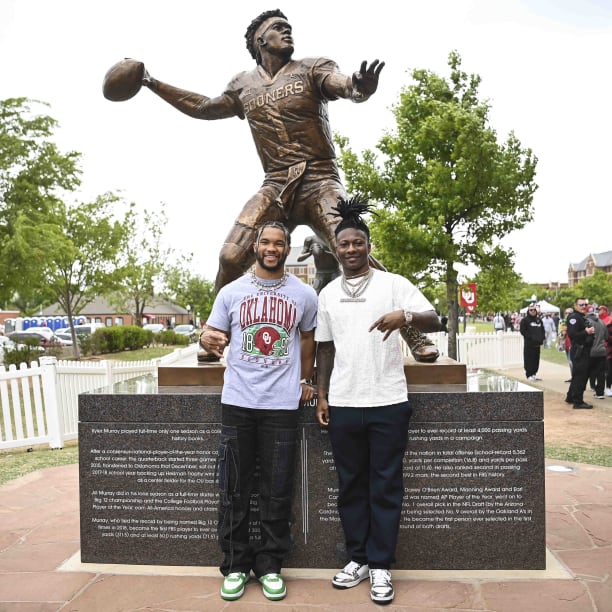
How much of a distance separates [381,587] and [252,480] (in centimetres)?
83

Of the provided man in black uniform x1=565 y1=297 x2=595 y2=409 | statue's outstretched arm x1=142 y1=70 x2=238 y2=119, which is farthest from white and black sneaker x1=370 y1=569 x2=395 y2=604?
man in black uniform x1=565 y1=297 x2=595 y2=409

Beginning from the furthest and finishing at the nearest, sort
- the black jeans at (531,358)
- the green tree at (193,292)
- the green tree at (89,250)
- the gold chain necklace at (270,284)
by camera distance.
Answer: the green tree at (193,292) → the green tree at (89,250) → the black jeans at (531,358) → the gold chain necklace at (270,284)

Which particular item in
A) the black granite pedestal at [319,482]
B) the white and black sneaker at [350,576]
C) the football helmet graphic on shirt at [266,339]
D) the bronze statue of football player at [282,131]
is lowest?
the white and black sneaker at [350,576]

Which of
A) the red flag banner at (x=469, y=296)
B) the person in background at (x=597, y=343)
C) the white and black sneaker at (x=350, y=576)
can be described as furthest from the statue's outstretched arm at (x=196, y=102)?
the red flag banner at (x=469, y=296)

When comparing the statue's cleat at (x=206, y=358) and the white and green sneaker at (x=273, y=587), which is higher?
the statue's cleat at (x=206, y=358)

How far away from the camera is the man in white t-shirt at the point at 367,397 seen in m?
3.04

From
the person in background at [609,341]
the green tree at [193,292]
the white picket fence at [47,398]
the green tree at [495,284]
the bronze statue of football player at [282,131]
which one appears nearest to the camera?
the bronze statue of football player at [282,131]

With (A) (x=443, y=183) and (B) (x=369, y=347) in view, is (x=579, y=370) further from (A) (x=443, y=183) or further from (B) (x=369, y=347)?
(B) (x=369, y=347)

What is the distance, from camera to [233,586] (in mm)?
3139

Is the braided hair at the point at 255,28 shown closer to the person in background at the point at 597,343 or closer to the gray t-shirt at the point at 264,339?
the gray t-shirt at the point at 264,339

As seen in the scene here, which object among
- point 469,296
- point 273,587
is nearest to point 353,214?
point 273,587

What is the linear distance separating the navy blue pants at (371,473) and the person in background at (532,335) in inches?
419

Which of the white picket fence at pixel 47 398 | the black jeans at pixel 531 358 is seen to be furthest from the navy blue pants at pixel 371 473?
the black jeans at pixel 531 358

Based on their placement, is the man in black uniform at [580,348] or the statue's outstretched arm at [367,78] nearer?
the statue's outstretched arm at [367,78]
